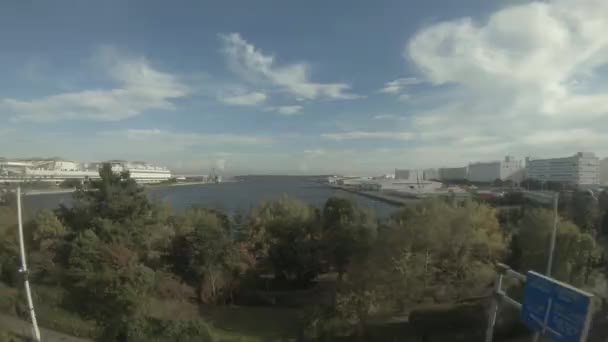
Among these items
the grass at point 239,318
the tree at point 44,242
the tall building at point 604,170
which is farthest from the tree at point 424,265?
the tall building at point 604,170

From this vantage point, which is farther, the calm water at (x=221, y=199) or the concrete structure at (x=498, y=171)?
the concrete structure at (x=498, y=171)

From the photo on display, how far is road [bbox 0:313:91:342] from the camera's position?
4.88m

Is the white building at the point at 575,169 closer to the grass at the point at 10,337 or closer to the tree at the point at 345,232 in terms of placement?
the tree at the point at 345,232

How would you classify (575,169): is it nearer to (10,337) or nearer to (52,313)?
(52,313)

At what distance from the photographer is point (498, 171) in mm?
53312

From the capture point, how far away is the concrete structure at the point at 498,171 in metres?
52.9

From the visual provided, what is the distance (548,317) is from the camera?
1.87 meters

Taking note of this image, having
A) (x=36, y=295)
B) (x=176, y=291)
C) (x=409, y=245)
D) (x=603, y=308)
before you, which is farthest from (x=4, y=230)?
(x=603, y=308)

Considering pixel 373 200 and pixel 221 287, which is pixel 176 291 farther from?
pixel 373 200

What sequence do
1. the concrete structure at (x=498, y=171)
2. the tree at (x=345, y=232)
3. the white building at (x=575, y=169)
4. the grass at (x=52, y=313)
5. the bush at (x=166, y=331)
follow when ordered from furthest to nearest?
1. the concrete structure at (x=498, y=171)
2. the white building at (x=575, y=169)
3. the tree at (x=345, y=232)
4. the grass at (x=52, y=313)
5. the bush at (x=166, y=331)

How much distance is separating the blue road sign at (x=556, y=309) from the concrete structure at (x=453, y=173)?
202 feet

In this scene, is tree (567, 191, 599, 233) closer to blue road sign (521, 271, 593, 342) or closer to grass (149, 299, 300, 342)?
grass (149, 299, 300, 342)

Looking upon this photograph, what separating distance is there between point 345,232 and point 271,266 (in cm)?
210

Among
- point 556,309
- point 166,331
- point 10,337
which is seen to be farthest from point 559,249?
point 10,337
